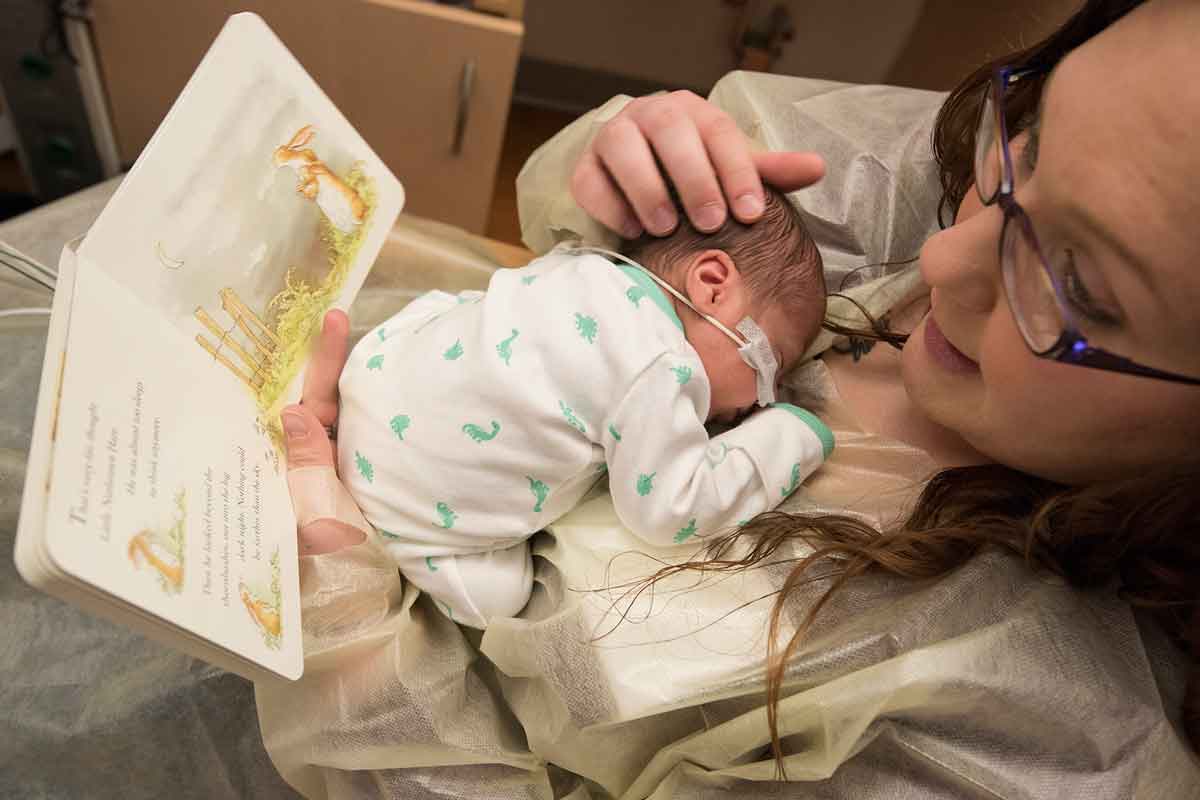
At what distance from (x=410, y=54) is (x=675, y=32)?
933mm

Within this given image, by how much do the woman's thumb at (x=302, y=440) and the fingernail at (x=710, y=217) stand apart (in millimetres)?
337

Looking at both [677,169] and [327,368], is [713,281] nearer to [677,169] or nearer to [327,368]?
[677,169]

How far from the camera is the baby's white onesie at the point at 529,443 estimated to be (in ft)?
2.04

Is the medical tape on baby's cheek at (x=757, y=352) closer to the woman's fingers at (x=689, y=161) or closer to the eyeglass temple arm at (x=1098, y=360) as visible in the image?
the woman's fingers at (x=689, y=161)

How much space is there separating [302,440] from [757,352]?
0.36 meters

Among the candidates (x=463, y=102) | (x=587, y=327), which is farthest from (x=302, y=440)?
(x=463, y=102)

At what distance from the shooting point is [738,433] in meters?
0.68

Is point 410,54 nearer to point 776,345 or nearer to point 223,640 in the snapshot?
point 776,345

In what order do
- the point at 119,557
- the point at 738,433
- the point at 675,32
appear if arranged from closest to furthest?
the point at 119,557 → the point at 738,433 → the point at 675,32

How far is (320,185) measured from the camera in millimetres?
655

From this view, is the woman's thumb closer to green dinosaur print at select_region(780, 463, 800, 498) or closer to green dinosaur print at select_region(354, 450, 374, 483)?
green dinosaur print at select_region(354, 450, 374, 483)

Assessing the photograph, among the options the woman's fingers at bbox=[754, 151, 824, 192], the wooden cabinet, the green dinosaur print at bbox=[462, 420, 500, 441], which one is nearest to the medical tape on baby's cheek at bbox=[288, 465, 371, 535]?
the green dinosaur print at bbox=[462, 420, 500, 441]

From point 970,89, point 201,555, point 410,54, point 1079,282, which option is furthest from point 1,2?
point 1079,282

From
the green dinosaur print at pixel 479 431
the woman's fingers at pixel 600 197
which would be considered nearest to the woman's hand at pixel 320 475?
the green dinosaur print at pixel 479 431
